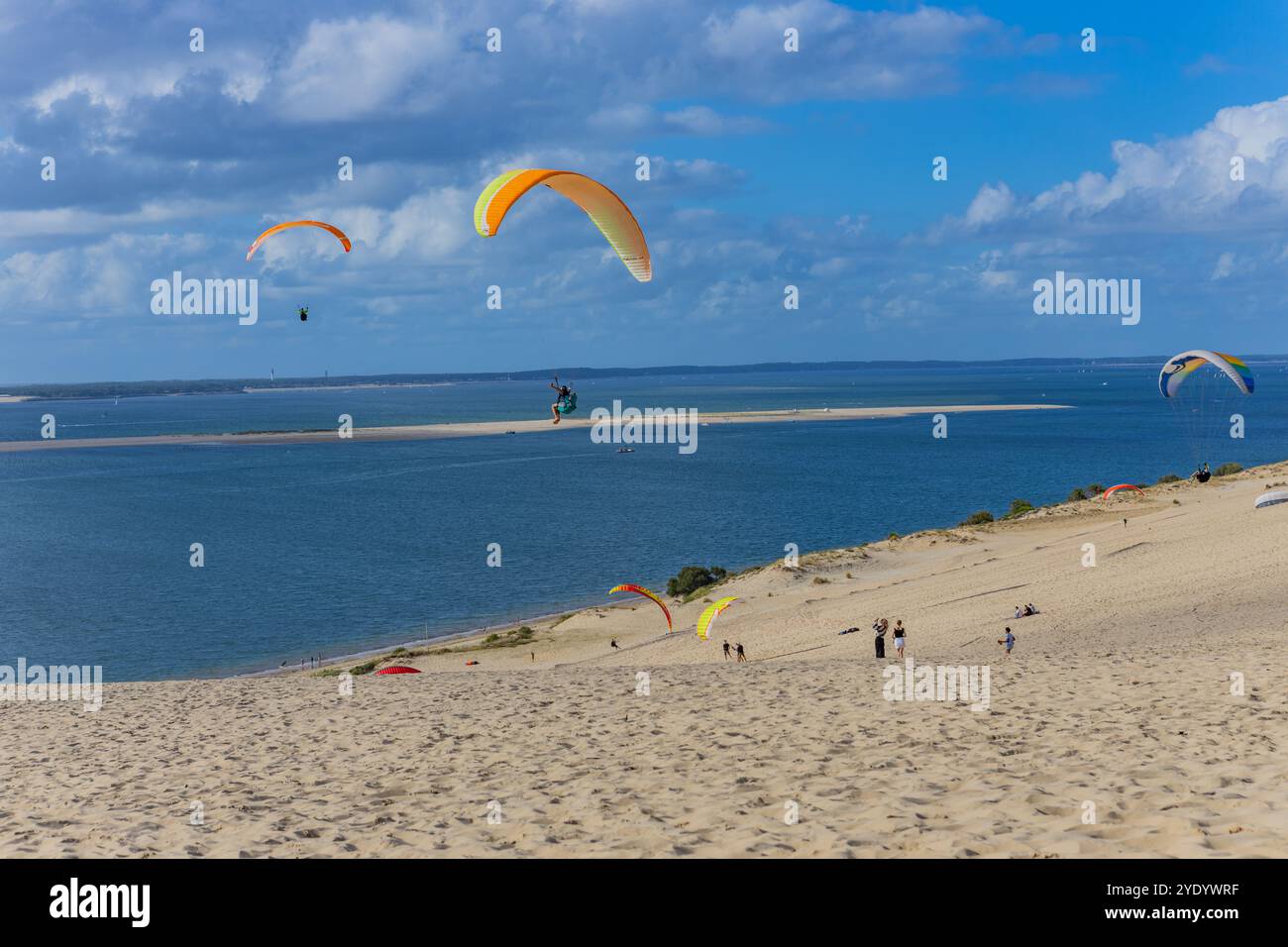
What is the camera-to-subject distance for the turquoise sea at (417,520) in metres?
40.8

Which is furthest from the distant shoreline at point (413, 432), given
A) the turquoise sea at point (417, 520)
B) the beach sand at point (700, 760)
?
the beach sand at point (700, 760)

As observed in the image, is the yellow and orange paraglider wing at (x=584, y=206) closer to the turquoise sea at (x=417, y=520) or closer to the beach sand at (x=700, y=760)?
the beach sand at (x=700, y=760)

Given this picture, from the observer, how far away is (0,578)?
5044cm

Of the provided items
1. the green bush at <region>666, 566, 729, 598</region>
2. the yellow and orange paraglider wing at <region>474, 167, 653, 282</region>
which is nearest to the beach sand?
the yellow and orange paraglider wing at <region>474, 167, 653, 282</region>

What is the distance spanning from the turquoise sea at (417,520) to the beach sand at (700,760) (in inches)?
820

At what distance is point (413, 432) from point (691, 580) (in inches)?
4644

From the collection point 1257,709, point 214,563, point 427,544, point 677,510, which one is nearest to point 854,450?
point 677,510

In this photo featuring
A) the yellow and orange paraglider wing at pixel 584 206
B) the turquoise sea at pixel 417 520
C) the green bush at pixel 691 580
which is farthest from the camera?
the green bush at pixel 691 580

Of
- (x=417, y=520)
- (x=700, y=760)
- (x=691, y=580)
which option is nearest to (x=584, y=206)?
(x=700, y=760)

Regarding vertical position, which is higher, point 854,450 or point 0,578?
point 854,450

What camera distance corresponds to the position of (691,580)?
138ft

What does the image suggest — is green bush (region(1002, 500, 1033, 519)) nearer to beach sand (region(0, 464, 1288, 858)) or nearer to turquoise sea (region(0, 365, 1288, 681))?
turquoise sea (region(0, 365, 1288, 681))
